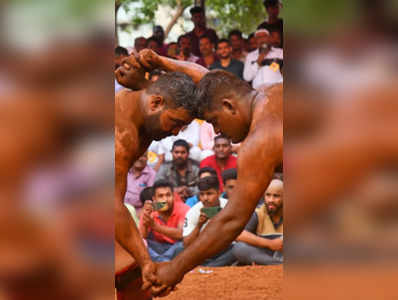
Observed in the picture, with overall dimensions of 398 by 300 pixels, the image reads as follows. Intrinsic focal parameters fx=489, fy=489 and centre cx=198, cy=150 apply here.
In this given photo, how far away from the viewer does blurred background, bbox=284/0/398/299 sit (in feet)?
2.24

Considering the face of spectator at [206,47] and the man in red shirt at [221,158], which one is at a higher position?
the face of spectator at [206,47]

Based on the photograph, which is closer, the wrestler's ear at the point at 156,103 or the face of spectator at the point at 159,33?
the wrestler's ear at the point at 156,103

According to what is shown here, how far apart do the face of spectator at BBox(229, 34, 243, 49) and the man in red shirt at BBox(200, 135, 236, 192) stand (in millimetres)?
1055

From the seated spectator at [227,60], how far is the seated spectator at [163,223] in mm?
1475

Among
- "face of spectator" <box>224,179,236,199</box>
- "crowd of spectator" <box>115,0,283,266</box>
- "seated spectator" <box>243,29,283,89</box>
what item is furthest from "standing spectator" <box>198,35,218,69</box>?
"face of spectator" <box>224,179,236,199</box>

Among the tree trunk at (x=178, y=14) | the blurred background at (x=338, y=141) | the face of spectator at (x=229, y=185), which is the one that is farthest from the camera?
the tree trunk at (x=178, y=14)

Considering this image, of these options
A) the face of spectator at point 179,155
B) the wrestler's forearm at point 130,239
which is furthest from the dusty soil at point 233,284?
the wrestler's forearm at point 130,239

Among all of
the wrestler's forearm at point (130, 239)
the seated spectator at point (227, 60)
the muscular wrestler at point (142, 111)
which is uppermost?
the seated spectator at point (227, 60)

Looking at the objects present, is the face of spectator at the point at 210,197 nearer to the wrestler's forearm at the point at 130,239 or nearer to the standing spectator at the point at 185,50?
the standing spectator at the point at 185,50

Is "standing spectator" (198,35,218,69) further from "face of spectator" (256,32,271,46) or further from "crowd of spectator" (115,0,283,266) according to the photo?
"face of spectator" (256,32,271,46)

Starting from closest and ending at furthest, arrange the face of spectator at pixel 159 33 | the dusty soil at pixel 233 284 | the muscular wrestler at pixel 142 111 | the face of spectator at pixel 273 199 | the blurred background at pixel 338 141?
the blurred background at pixel 338 141 < the muscular wrestler at pixel 142 111 < the dusty soil at pixel 233 284 < the face of spectator at pixel 273 199 < the face of spectator at pixel 159 33

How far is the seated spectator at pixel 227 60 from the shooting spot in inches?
212

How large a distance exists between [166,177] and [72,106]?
5.01 m

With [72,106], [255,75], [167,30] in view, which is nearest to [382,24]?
[72,106]
